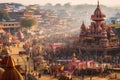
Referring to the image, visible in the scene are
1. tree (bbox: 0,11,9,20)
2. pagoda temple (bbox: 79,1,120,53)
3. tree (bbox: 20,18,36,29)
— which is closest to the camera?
pagoda temple (bbox: 79,1,120,53)

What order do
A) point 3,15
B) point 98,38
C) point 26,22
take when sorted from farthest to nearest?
point 3,15
point 26,22
point 98,38

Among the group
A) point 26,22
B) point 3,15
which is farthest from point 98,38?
point 3,15

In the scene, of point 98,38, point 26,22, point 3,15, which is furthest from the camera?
point 3,15

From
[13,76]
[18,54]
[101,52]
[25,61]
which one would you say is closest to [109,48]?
[101,52]

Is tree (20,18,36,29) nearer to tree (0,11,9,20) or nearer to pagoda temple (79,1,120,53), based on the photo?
tree (0,11,9,20)

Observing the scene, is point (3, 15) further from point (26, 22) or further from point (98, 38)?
point (98, 38)

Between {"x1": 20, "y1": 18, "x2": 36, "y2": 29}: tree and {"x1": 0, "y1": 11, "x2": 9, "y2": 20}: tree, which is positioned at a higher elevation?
{"x1": 0, "y1": 11, "x2": 9, "y2": 20}: tree

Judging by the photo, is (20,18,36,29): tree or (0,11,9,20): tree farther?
(0,11,9,20): tree

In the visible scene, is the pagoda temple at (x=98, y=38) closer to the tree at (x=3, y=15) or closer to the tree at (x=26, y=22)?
the tree at (x=26, y=22)

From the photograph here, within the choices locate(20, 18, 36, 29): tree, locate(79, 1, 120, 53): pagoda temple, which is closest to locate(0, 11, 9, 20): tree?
locate(20, 18, 36, 29): tree

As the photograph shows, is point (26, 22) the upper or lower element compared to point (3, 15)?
lower
